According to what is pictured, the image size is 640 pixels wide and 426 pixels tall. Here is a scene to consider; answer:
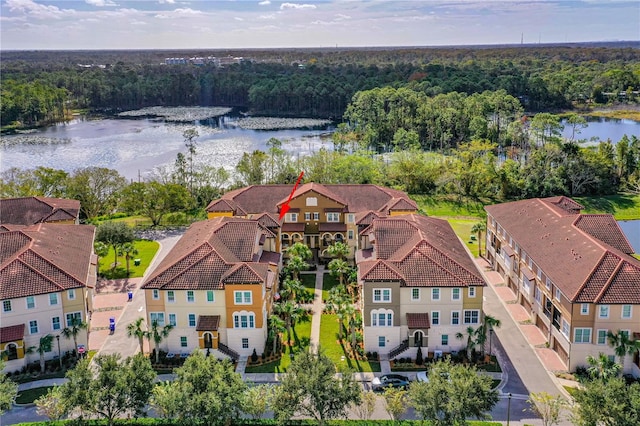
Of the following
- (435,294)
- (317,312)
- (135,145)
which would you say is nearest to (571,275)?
(435,294)

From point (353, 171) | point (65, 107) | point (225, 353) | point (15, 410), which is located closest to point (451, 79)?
point (353, 171)

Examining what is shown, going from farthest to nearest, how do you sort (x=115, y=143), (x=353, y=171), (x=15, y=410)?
(x=115, y=143)
(x=353, y=171)
(x=15, y=410)

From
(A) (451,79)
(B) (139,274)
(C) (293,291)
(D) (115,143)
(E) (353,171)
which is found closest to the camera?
(C) (293,291)

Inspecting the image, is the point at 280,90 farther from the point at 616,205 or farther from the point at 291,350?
the point at 291,350

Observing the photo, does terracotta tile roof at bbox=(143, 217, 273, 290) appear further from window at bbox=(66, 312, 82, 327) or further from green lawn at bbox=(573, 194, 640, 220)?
green lawn at bbox=(573, 194, 640, 220)

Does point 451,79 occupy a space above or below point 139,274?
above

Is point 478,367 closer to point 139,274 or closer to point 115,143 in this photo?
point 139,274
